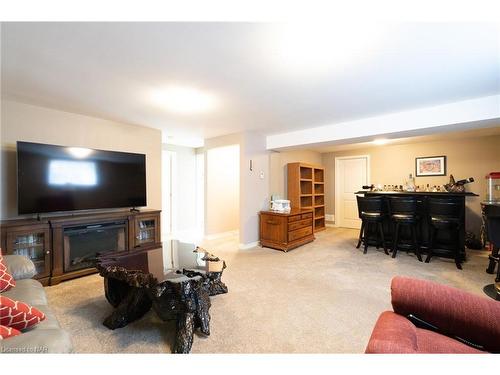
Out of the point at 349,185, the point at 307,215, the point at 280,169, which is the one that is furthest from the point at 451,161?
the point at 280,169

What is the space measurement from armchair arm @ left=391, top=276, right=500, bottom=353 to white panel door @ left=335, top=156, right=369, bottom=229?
213 inches

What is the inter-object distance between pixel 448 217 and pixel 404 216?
21.1 inches

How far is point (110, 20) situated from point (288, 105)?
6.88ft

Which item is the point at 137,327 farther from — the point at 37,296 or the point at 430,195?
the point at 430,195

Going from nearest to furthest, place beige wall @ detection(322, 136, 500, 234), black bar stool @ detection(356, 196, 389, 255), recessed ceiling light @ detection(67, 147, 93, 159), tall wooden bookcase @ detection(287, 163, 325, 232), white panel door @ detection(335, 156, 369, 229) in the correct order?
1. recessed ceiling light @ detection(67, 147, 93, 159)
2. black bar stool @ detection(356, 196, 389, 255)
3. beige wall @ detection(322, 136, 500, 234)
4. tall wooden bookcase @ detection(287, 163, 325, 232)
5. white panel door @ detection(335, 156, 369, 229)

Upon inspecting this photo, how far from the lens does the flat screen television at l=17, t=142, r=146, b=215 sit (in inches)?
105

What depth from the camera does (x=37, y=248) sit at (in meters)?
2.63

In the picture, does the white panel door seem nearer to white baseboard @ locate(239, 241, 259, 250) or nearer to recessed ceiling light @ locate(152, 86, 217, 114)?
white baseboard @ locate(239, 241, 259, 250)

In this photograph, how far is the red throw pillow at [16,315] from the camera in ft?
3.47

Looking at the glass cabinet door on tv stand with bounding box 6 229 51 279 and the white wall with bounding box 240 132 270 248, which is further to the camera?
the white wall with bounding box 240 132 270 248

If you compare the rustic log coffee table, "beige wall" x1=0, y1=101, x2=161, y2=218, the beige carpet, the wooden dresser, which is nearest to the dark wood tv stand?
the beige carpet

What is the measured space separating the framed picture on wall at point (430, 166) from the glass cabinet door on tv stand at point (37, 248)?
276 inches

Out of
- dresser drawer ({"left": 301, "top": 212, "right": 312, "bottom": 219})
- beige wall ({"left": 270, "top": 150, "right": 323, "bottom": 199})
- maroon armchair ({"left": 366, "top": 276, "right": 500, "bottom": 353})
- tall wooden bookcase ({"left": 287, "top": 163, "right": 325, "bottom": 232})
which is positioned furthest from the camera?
Answer: tall wooden bookcase ({"left": 287, "top": 163, "right": 325, "bottom": 232})

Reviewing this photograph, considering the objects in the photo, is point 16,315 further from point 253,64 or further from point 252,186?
point 252,186
